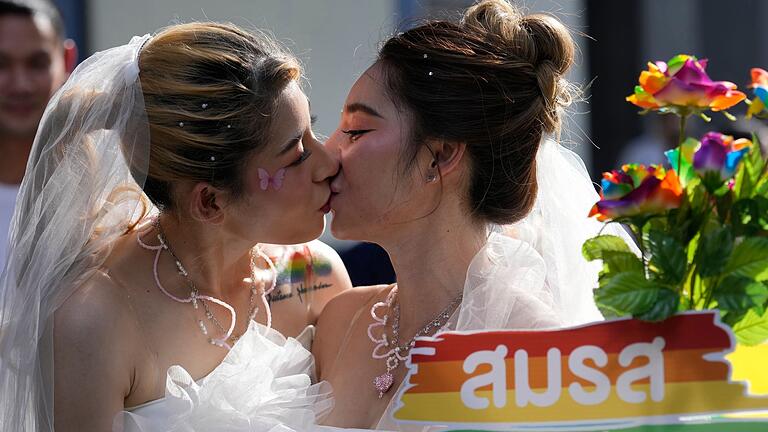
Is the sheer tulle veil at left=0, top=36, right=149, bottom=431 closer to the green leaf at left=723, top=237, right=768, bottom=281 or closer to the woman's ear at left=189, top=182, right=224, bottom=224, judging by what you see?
the woman's ear at left=189, top=182, right=224, bottom=224

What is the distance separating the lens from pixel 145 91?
2.42 meters

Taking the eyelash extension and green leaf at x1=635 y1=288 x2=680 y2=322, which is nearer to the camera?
green leaf at x1=635 y1=288 x2=680 y2=322

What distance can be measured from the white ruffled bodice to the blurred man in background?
1.51 meters

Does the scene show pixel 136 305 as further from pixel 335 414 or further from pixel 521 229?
pixel 521 229

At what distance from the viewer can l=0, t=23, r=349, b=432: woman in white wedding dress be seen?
2283 mm

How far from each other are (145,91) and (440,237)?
75 cm

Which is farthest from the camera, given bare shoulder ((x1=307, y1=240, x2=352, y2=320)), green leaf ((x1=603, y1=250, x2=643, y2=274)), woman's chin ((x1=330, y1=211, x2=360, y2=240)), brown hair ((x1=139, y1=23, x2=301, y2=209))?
bare shoulder ((x1=307, y1=240, x2=352, y2=320))

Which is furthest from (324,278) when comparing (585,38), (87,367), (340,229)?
(585,38)

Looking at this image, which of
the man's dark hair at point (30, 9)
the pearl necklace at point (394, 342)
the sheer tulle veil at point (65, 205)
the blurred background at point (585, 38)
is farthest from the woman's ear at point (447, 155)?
the man's dark hair at point (30, 9)

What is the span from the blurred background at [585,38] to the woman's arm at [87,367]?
160 centimetres

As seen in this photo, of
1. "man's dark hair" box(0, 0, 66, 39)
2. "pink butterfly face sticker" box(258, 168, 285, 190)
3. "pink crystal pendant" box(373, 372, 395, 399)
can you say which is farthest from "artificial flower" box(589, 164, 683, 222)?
"man's dark hair" box(0, 0, 66, 39)

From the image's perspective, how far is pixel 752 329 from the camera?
6.08ft

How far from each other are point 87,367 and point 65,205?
37 centimetres

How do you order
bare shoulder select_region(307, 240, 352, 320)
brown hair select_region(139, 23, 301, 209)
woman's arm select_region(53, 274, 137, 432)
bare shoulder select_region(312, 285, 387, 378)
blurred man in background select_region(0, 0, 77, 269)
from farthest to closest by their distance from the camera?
blurred man in background select_region(0, 0, 77, 269) < bare shoulder select_region(307, 240, 352, 320) < bare shoulder select_region(312, 285, 387, 378) < brown hair select_region(139, 23, 301, 209) < woman's arm select_region(53, 274, 137, 432)
